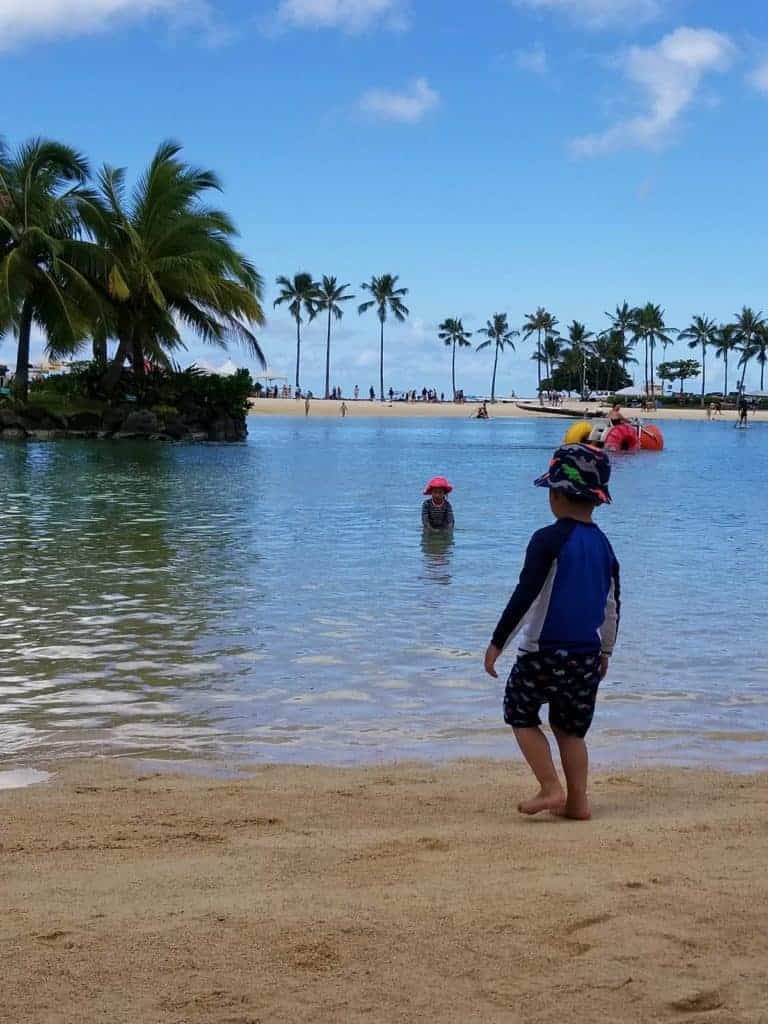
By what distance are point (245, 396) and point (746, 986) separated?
4469cm

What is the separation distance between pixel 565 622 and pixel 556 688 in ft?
0.88

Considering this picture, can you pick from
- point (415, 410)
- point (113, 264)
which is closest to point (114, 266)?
point (113, 264)

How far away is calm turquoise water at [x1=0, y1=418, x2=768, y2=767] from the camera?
618cm

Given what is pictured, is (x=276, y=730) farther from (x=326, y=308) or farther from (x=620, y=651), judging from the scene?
(x=326, y=308)

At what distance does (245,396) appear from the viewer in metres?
46.7

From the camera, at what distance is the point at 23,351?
4072 centimetres

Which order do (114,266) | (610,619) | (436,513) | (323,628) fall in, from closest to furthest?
(610,619), (323,628), (436,513), (114,266)

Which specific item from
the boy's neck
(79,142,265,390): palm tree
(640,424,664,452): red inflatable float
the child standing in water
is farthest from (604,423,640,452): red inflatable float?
the boy's neck

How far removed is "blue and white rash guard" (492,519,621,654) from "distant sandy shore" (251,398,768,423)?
9452 centimetres

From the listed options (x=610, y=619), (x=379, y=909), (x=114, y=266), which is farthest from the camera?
(x=114, y=266)

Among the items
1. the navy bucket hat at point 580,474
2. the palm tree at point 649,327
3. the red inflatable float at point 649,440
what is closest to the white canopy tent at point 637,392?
the palm tree at point 649,327

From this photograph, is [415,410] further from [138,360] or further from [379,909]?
[379,909]

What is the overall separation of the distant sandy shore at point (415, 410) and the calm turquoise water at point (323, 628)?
8121cm

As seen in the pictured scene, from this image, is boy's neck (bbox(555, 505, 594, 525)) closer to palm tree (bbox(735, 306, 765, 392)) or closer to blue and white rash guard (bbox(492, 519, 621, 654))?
blue and white rash guard (bbox(492, 519, 621, 654))
